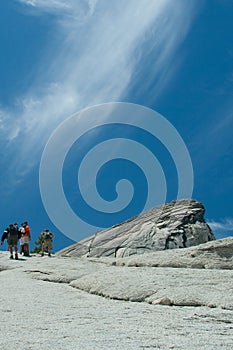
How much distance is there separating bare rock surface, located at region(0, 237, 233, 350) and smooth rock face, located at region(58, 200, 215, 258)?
22.5ft

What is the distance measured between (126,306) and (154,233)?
1712 cm

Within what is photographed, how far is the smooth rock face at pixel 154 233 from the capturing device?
29.5m

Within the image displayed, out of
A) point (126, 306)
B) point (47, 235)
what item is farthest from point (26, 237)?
point (126, 306)

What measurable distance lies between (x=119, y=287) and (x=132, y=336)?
272 inches

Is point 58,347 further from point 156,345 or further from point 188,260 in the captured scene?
point 188,260

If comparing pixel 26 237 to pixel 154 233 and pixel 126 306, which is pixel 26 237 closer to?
pixel 154 233

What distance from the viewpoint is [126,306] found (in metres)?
13.3

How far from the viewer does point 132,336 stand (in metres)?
8.80

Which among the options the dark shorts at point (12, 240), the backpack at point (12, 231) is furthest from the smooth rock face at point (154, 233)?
the backpack at point (12, 231)

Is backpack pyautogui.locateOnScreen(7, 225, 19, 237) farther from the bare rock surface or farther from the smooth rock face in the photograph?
the bare rock surface

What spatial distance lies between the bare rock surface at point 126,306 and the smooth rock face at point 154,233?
6.87 meters

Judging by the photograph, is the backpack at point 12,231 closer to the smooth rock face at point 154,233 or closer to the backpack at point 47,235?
the backpack at point 47,235

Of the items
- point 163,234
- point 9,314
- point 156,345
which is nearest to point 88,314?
point 9,314

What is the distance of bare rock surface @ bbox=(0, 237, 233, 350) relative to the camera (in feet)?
27.9
